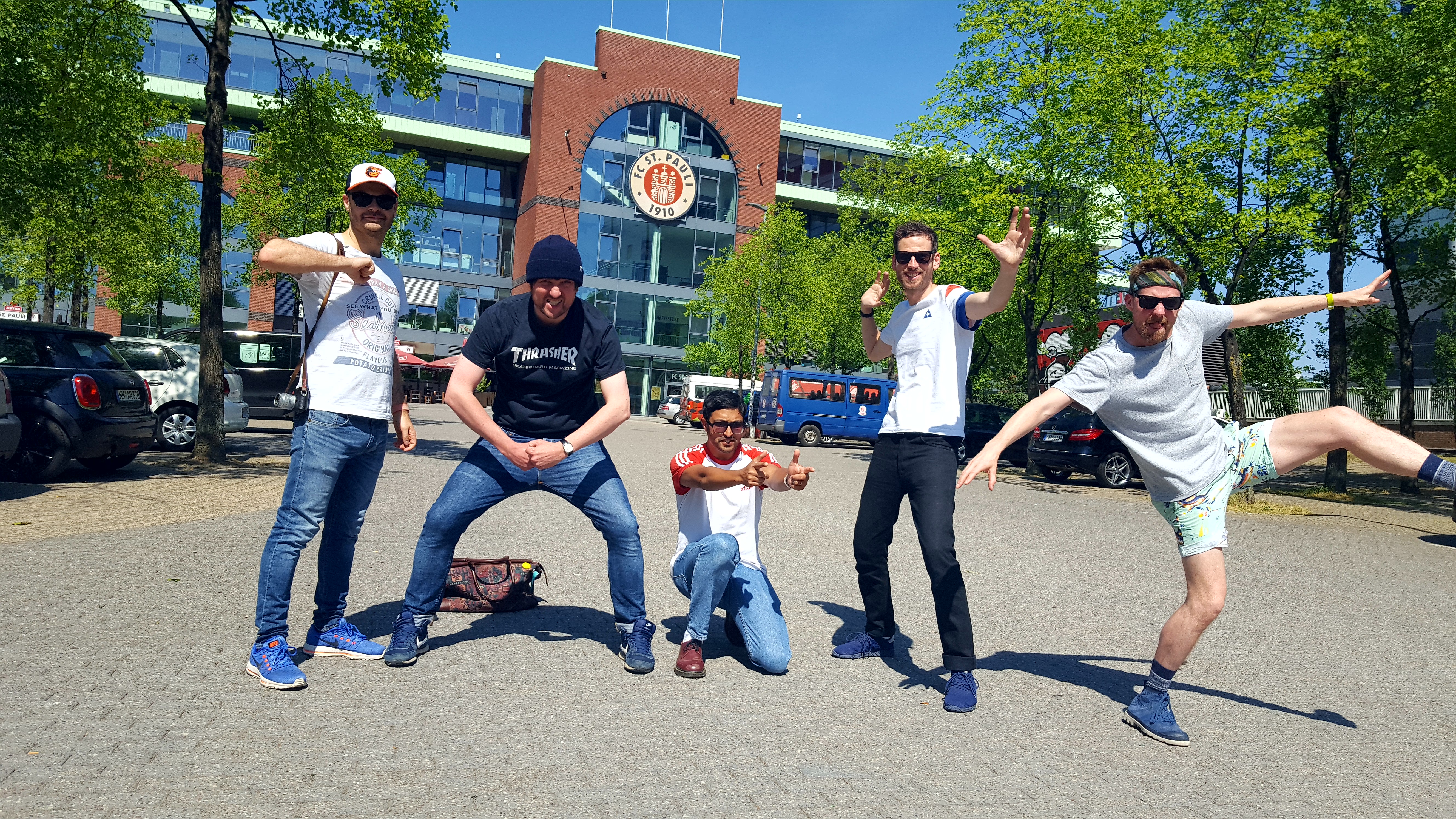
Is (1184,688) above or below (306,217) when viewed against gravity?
below

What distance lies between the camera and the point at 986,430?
2447 centimetres

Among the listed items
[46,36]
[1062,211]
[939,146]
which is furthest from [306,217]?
[1062,211]

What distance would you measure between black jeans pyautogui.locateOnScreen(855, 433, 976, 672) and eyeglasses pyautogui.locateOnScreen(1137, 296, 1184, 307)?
1012 mm

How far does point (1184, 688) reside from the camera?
184 inches

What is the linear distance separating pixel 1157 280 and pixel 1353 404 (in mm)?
34956

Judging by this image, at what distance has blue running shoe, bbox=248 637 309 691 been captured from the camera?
3859 mm

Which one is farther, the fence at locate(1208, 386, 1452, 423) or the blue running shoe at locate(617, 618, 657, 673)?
the fence at locate(1208, 386, 1452, 423)

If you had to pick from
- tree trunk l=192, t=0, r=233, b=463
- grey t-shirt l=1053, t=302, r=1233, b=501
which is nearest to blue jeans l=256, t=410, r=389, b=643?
grey t-shirt l=1053, t=302, r=1233, b=501

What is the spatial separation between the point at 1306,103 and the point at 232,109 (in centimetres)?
5025

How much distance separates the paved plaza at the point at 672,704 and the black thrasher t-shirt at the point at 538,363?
1.13 metres

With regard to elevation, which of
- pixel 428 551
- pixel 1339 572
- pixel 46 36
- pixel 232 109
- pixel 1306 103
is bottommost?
pixel 1339 572

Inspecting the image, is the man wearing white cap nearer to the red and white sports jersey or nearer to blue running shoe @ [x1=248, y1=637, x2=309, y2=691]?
blue running shoe @ [x1=248, y1=637, x2=309, y2=691]

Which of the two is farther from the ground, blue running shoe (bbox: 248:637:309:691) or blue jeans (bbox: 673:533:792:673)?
blue jeans (bbox: 673:533:792:673)

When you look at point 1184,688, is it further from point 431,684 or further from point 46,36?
point 46,36
